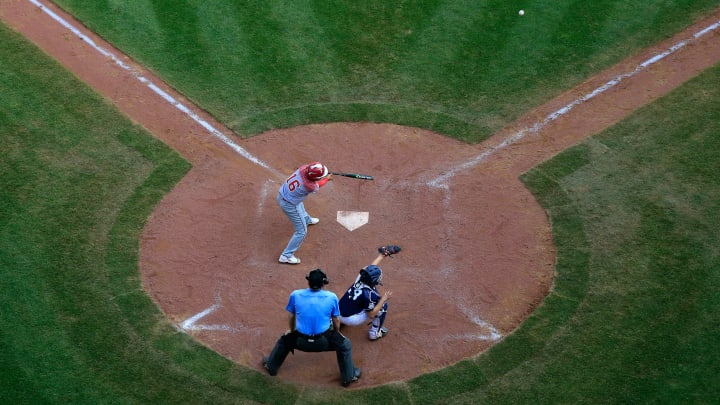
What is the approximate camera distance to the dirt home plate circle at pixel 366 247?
12.7 meters

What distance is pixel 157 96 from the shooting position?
17.2 metres

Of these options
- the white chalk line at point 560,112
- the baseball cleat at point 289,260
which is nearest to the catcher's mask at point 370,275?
the baseball cleat at point 289,260

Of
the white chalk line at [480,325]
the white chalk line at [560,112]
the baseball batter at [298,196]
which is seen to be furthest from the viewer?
the white chalk line at [560,112]

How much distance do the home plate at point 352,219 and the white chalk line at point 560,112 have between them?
1.46 metres

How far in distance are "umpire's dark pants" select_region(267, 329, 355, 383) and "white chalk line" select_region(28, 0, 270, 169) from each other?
478 centimetres

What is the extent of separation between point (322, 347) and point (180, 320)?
2673 mm

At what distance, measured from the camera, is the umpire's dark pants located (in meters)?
11.6

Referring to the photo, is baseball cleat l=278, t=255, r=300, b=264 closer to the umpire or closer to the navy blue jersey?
the navy blue jersey

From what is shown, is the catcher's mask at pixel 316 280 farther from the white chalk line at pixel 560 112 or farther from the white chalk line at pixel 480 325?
the white chalk line at pixel 560 112

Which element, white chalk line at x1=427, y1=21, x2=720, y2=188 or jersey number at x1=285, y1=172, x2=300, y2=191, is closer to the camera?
Answer: jersey number at x1=285, y1=172, x2=300, y2=191

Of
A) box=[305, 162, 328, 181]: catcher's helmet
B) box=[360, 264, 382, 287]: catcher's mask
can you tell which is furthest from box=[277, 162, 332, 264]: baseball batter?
box=[360, 264, 382, 287]: catcher's mask

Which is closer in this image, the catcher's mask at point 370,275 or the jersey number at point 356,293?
the catcher's mask at point 370,275

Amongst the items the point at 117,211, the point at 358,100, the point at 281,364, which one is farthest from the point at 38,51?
the point at 281,364

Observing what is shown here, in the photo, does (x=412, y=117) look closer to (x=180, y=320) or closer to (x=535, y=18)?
(x=535, y=18)
